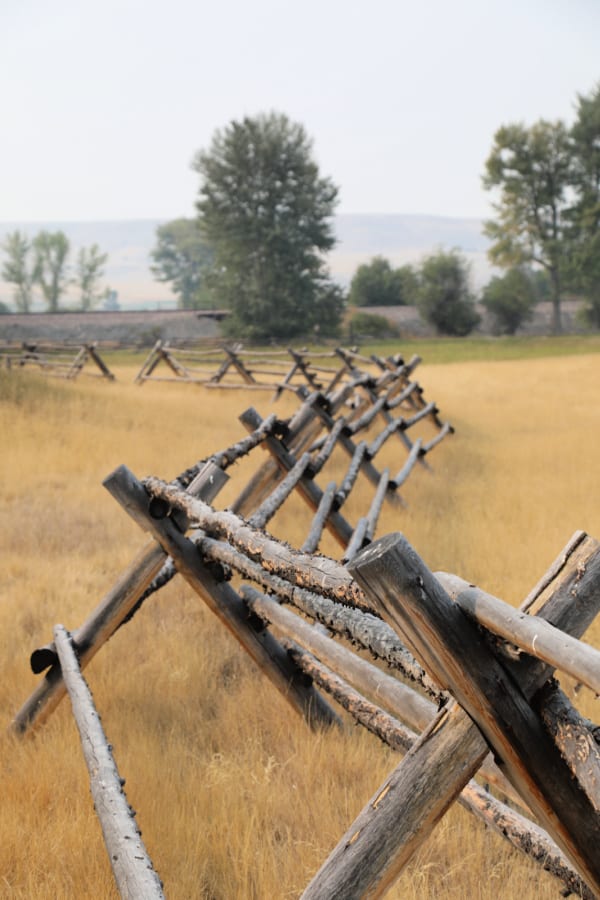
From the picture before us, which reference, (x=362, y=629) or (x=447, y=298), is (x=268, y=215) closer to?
(x=447, y=298)

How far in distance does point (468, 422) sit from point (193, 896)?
9.99m

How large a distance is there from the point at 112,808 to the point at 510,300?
38.4 meters

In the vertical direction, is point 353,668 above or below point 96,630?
above

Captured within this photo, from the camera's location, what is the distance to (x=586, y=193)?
3928 cm

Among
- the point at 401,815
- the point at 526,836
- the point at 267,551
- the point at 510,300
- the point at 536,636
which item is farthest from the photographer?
the point at 510,300

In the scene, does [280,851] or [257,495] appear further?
[257,495]

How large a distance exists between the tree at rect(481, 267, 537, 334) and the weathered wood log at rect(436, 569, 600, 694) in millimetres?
38644

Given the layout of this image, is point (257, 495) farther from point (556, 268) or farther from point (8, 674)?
point (556, 268)

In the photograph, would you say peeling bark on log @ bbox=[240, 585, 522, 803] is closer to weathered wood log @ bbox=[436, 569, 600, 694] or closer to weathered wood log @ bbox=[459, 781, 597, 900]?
weathered wood log @ bbox=[459, 781, 597, 900]

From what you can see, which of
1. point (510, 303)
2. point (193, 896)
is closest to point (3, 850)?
point (193, 896)

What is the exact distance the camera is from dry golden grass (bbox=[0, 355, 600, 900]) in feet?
6.89

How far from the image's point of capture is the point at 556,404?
13008 mm

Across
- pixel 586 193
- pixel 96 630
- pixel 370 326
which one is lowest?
pixel 96 630

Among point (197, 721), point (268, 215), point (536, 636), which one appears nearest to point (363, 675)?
point (197, 721)
